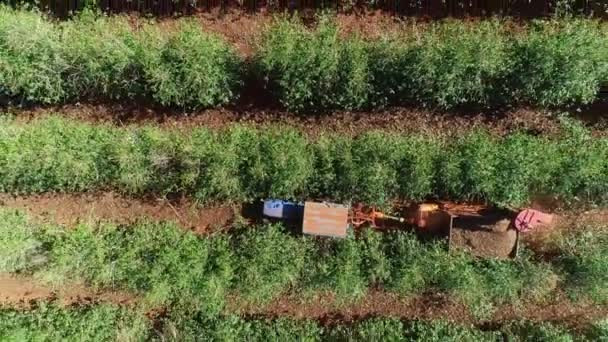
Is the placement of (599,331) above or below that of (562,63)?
below

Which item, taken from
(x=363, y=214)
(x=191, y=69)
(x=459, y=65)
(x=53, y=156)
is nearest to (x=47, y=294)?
(x=53, y=156)

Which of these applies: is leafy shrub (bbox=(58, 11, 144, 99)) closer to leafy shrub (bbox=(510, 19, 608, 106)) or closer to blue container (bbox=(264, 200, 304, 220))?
blue container (bbox=(264, 200, 304, 220))

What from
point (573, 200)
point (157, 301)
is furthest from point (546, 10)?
point (157, 301)

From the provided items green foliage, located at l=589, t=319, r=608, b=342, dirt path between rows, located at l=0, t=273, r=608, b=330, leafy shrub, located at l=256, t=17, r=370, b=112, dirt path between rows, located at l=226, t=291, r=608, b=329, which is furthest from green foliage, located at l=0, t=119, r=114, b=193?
green foliage, located at l=589, t=319, r=608, b=342

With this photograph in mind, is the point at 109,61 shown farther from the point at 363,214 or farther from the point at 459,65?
the point at 459,65

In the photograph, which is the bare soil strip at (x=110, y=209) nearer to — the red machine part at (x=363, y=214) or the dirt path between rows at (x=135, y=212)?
the dirt path between rows at (x=135, y=212)

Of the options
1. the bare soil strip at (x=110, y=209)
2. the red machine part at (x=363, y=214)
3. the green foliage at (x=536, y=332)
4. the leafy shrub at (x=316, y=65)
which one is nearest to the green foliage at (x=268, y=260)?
the bare soil strip at (x=110, y=209)
